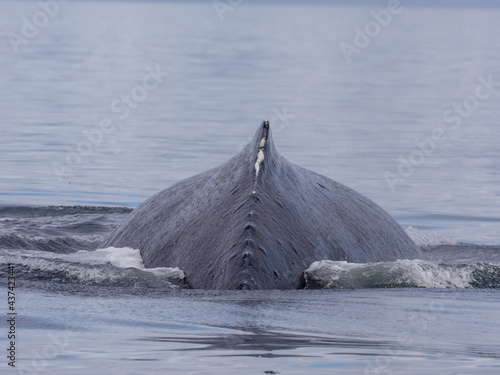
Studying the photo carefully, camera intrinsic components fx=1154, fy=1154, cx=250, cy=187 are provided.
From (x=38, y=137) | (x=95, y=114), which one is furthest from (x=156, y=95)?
(x=38, y=137)

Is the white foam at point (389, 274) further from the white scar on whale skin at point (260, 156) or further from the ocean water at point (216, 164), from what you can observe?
the white scar on whale skin at point (260, 156)

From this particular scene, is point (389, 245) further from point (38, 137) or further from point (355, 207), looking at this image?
point (38, 137)

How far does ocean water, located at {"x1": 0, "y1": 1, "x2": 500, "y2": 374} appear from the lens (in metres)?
5.87

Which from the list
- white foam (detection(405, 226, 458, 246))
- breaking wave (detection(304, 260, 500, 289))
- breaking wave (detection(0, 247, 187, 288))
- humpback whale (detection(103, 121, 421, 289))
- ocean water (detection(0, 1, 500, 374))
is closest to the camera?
ocean water (detection(0, 1, 500, 374))

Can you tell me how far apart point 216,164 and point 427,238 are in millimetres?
6508

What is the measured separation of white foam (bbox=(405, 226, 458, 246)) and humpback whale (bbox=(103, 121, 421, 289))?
3631 millimetres

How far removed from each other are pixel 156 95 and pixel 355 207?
1105 inches

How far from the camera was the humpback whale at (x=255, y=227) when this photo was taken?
22.4 feet

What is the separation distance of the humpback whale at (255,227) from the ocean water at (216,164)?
12 centimetres

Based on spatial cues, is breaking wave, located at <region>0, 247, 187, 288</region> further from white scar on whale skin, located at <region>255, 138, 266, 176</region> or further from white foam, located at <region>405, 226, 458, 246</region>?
white foam, located at <region>405, 226, 458, 246</region>

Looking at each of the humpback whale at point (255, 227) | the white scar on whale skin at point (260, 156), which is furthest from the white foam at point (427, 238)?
the white scar on whale skin at point (260, 156)

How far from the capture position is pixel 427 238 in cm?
1252

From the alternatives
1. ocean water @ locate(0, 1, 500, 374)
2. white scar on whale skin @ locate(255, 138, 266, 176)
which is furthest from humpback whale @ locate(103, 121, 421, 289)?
ocean water @ locate(0, 1, 500, 374)

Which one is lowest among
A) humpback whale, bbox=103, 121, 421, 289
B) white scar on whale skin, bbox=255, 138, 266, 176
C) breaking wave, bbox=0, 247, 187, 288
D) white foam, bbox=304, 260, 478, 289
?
breaking wave, bbox=0, 247, 187, 288
